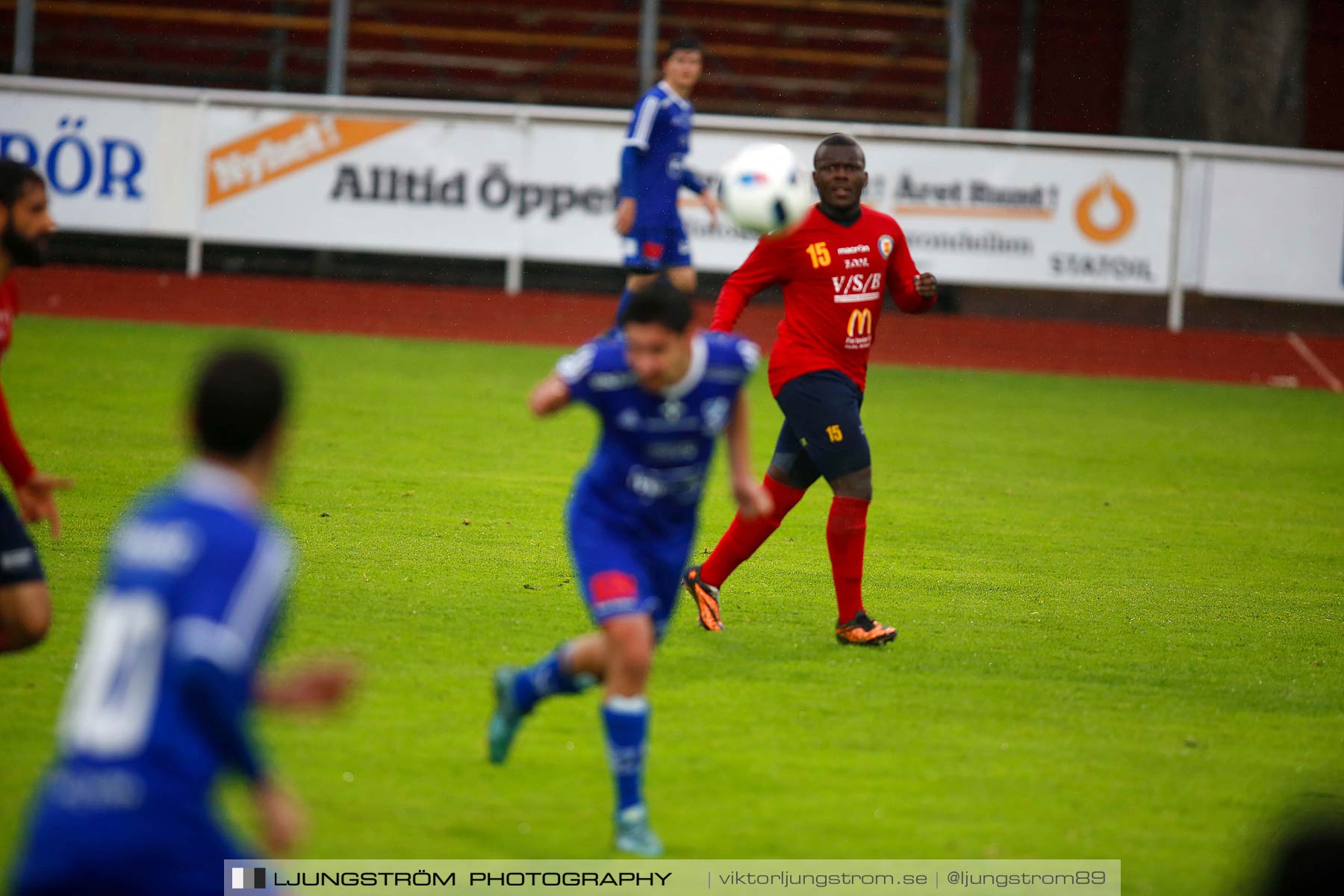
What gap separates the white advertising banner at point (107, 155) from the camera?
1806cm

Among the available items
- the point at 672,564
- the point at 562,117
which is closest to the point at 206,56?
the point at 562,117

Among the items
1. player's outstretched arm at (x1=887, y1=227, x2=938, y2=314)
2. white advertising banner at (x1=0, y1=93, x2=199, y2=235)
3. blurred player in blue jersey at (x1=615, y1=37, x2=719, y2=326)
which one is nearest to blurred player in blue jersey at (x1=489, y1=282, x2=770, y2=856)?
player's outstretched arm at (x1=887, y1=227, x2=938, y2=314)

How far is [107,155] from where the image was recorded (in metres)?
18.2

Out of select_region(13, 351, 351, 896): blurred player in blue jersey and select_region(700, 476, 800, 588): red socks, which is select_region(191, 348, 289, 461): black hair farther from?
select_region(700, 476, 800, 588): red socks

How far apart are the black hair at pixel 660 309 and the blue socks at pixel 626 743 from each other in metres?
1.13

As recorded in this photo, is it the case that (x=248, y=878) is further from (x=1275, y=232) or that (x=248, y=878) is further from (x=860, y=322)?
(x=1275, y=232)

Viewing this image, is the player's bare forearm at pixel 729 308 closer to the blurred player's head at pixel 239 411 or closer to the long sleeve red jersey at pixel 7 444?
the long sleeve red jersey at pixel 7 444

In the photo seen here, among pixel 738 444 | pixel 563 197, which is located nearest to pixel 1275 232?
pixel 563 197

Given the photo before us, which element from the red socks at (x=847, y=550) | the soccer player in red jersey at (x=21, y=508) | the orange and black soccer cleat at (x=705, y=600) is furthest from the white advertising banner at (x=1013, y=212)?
the soccer player in red jersey at (x=21, y=508)

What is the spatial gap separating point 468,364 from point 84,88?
253 inches

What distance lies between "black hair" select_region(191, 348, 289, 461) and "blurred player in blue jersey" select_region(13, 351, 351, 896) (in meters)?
0.10

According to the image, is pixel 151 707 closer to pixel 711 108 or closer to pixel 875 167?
pixel 875 167

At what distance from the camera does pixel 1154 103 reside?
24.4 metres

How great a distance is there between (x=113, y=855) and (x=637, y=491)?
89.7 inches
